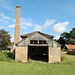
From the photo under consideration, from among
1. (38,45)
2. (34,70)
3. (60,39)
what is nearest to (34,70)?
(34,70)

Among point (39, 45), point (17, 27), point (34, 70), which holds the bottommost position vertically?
point (34, 70)

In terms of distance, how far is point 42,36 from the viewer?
17625 millimetres

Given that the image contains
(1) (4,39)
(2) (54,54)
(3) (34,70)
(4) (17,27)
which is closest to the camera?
(3) (34,70)

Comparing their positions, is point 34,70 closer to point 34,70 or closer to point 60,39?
point 34,70

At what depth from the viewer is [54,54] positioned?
667 inches

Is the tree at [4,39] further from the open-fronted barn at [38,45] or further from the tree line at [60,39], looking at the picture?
the open-fronted barn at [38,45]

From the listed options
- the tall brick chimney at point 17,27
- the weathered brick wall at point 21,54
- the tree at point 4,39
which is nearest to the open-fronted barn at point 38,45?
the weathered brick wall at point 21,54

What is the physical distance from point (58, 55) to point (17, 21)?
1362 cm

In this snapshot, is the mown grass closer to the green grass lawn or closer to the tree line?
the green grass lawn

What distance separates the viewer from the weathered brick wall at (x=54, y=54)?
1677cm

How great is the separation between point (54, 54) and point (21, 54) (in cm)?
606

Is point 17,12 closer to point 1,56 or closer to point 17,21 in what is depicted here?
point 17,21

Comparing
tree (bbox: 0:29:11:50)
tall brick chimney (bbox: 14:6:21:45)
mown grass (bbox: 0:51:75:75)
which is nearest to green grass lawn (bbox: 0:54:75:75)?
mown grass (bbox: 0:51:75:75)

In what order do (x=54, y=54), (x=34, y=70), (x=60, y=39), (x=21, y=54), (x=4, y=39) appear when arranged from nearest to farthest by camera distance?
(x=34, y=70), (x=54, y=54), (x=21, y=54), (x=4, y=39), (x=60, y=39)
